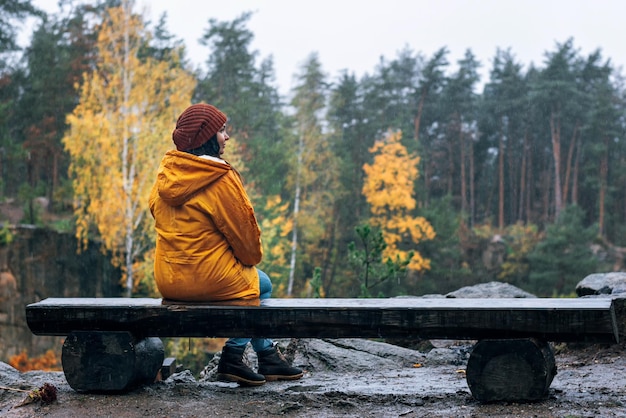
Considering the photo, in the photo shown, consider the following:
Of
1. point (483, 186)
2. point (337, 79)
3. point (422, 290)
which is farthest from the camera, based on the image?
point (483, 186)

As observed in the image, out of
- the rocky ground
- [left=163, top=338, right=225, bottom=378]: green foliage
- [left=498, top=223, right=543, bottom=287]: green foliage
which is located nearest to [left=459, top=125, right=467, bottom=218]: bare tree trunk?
[left=498, top=223, right=543, bottom=287]: green foliage

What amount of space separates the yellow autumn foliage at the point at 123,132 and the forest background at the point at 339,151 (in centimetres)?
6

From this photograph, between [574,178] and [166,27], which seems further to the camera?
[574,178]

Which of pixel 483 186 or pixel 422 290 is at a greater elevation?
pixel 483 186

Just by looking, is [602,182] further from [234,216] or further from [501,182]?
[234,216]

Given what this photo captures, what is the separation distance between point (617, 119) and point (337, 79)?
16886mm

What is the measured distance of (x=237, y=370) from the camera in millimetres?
5004

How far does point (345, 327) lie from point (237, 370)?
106 cm

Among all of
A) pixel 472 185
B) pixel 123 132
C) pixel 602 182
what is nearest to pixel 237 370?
pixel 123 132

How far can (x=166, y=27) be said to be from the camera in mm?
36812

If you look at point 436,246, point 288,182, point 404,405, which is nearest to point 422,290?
point 436,246

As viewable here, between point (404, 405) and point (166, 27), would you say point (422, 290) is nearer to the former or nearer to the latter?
point (166, 27)

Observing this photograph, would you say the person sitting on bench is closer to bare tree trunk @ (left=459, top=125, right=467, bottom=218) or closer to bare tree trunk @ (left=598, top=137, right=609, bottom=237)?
bare tree trunk @ (left=459, top=125, right=467, bottom=218)

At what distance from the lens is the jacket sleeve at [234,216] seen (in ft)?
14.5
